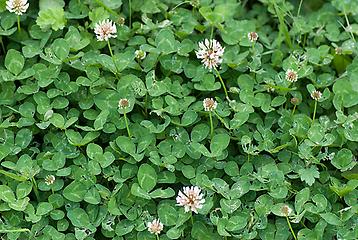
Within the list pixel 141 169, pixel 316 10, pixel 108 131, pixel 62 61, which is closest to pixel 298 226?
pixel 141 169

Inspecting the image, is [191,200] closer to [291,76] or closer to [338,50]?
[291,76]

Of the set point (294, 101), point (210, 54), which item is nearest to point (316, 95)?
point (294, 101)

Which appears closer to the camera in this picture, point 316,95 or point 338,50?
point 316,95

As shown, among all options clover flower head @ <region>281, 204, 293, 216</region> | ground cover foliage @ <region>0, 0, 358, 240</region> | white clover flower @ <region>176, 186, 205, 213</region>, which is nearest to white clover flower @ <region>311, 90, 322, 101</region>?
ground cover foliage @ <region>0, 0, 358, 240</region>

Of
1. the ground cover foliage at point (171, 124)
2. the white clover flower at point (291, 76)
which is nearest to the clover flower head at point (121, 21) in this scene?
the ground cover foliage at point (171, 124)

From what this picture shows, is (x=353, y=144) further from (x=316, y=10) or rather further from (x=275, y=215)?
(x=316, y=10)

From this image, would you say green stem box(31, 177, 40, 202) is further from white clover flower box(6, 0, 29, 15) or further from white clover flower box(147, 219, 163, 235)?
white clover flower box(6, 0, 29, 15)
